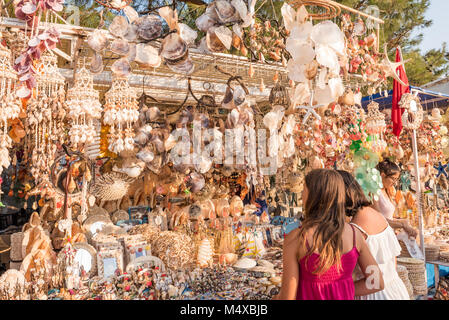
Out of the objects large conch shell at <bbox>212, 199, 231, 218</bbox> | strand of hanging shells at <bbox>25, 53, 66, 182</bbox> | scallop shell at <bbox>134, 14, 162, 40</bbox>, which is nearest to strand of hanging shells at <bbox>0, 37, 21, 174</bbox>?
strand of hanging shells at <bbox>25, 53, 66, 182</bbox>

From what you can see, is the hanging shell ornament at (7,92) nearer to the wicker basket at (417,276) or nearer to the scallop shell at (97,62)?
the scallop shell at (97,62)

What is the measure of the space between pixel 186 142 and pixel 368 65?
129 centimetres

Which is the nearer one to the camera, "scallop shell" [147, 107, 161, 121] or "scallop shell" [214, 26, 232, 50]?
"scallop shell" [214, 26, 232, 50]

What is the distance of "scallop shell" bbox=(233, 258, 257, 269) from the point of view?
7.86 ft

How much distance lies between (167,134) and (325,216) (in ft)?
3.56

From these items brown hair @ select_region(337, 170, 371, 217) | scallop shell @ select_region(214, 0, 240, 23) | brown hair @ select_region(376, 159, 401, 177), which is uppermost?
scallop shell @ select_region(214, 0, 240, 23)

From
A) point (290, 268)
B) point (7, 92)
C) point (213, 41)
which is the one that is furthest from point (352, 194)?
point (7, 92)

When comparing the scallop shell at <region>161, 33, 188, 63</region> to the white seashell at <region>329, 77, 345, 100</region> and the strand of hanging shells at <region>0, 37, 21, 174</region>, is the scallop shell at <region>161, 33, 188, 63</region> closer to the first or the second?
the strand of hanging shells at <region>0, 37, 21, 174</region>

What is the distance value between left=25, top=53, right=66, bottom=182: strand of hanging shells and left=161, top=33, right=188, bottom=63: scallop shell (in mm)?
670

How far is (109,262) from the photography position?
2.15 metres

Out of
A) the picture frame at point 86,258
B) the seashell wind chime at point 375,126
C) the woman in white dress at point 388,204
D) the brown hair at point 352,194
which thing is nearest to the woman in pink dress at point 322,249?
the brown hair at point 352,194

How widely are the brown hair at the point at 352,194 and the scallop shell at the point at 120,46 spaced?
3.30 ft

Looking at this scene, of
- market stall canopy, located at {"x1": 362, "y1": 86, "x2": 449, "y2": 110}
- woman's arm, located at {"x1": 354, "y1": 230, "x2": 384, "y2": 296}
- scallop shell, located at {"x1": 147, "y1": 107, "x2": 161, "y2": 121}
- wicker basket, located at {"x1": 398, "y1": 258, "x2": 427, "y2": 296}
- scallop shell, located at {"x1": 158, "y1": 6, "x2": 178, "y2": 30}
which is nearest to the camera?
woman's arm, located at {"x1": 354, "y1": 230, "x2": 384, "y2": 296}

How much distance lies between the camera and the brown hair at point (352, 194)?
1.41 m
